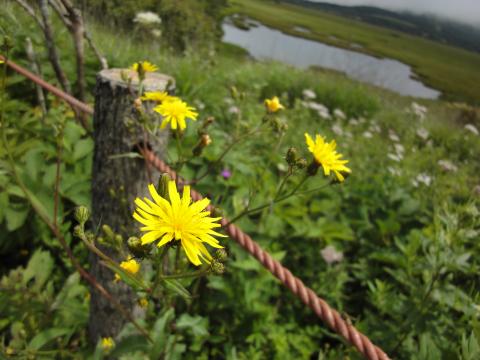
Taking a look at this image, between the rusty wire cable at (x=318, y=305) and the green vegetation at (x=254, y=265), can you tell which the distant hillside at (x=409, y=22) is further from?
the rusty wire cable at (x=318, y=305)

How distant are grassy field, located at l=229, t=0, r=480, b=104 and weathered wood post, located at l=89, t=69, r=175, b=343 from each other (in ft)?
59.4

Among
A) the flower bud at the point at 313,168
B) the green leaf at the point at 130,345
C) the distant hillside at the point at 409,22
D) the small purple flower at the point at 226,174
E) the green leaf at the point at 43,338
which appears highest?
the distant hillside at the point at 409,22

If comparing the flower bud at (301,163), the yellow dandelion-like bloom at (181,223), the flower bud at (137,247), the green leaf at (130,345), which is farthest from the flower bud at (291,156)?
the green leaf at (130,345)

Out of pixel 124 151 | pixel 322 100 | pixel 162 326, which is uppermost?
pixel 124 151

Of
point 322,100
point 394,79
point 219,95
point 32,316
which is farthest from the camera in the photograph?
point 394,79

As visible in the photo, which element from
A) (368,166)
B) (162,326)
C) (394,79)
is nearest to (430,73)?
(394,79)

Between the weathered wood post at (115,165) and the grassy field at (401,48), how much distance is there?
18.1m

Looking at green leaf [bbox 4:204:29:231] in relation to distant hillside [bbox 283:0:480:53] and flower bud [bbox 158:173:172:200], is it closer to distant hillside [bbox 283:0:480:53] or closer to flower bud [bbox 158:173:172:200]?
flower bud [bbox 158:173:172:200]

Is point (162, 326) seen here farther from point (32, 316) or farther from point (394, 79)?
point (394, 79)

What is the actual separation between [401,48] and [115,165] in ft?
119

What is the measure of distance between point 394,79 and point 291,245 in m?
11.5

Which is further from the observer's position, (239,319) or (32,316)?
(239,319)

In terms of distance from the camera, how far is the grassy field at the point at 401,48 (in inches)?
723

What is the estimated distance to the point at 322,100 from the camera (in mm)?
8367
